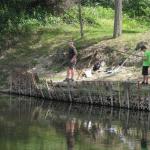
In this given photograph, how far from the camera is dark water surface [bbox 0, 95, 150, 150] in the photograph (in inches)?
862

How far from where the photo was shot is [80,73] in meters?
35.5

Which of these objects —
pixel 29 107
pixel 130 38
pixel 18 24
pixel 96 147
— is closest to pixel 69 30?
pixel 18 24

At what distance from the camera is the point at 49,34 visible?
→ 44219 millimetres

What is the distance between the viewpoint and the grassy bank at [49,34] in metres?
40.0

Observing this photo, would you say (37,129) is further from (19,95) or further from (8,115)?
(19,95)

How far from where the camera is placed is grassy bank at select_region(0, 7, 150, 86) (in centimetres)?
4003

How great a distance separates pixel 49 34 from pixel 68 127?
1907 cm

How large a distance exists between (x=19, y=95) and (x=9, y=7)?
35.2 feet

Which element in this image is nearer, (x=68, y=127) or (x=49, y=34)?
(x=68, y=127)

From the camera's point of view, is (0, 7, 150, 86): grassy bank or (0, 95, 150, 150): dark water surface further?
(0, 7, 150, 86): grassy bank

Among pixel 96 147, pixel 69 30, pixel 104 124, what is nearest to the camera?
pixel 96 147

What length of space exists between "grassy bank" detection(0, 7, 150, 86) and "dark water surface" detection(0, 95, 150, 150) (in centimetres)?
677

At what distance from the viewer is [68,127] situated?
25.8 m

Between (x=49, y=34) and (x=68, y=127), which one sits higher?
(x=68, y=127)
